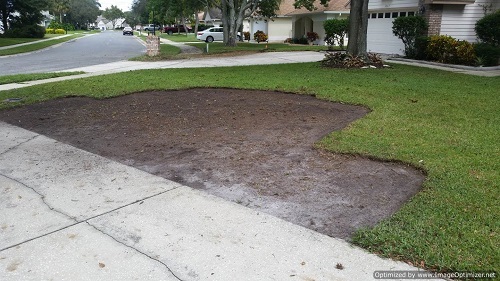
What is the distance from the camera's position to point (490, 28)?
17891mm

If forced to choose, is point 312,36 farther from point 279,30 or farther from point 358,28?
point 358,28

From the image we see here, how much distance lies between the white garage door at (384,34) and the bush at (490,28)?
4.18 meters

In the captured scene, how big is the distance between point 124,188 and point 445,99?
295 inches

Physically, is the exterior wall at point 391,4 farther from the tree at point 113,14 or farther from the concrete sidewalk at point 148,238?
the tree at point 113,14

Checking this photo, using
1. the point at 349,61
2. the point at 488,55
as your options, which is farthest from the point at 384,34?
the point at 349,61

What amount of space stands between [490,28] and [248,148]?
16.5m

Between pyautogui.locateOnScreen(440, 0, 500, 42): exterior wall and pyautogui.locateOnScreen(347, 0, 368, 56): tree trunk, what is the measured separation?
5.43 metres

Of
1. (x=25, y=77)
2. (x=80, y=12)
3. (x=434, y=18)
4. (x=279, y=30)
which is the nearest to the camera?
(x=25, y=77)

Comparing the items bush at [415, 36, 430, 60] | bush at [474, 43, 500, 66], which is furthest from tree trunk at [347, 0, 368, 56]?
bush at [474, 43, 500, 66]

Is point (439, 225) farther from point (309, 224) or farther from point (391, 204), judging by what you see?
point (309, 224)

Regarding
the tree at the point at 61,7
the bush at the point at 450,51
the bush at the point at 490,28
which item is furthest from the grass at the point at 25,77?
the tree at the point at 61,7

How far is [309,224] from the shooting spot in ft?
12.7

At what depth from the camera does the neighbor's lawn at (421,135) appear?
3.43 metres

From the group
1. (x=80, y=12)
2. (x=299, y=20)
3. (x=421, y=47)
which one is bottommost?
(x=421, y=47)
